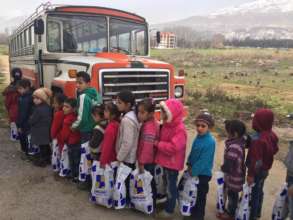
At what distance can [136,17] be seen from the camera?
7820 millimetres

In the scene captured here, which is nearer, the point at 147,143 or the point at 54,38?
the point at 147,143

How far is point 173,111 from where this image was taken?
395 cm

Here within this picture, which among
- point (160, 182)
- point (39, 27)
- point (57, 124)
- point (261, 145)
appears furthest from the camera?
point (39, 27)

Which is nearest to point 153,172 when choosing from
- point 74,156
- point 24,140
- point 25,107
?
point 74,156

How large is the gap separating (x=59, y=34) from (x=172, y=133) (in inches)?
156

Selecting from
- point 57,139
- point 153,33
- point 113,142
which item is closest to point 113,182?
point 113,142

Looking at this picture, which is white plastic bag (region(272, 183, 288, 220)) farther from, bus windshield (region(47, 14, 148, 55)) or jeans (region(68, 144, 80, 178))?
bus windshield (region(47, 14, 148, 55))

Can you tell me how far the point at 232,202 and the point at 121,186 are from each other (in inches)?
52.2

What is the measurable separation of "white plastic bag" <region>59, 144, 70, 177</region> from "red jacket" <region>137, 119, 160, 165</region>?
1.50 m

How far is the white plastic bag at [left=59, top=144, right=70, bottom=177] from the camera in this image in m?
5.18

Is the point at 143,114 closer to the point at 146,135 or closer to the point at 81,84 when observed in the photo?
the point at 146,135

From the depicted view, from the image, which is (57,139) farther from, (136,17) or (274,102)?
(274,102)

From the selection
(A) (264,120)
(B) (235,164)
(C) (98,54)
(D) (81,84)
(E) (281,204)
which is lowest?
(E) (281,204)

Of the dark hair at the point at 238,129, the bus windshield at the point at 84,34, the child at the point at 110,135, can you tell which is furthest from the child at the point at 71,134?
the bus windshield at the point at 84,34
